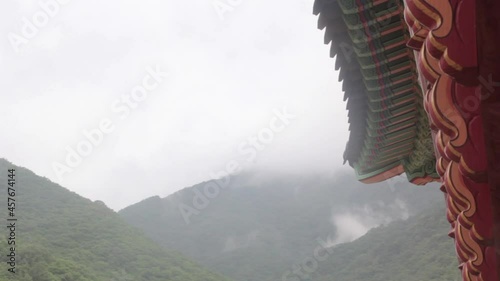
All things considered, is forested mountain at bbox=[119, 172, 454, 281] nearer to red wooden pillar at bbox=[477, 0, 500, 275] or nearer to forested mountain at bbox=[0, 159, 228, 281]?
forested mountain at bbox=[0, 159, 228, 281]

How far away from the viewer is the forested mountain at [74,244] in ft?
99.7

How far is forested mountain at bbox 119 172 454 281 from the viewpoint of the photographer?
6347 cm

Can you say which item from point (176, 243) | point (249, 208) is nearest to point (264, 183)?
point (249, 208)

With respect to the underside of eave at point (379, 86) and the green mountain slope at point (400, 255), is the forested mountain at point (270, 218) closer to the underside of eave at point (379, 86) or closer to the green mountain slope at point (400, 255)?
the green mountain slope at point (400, 255)

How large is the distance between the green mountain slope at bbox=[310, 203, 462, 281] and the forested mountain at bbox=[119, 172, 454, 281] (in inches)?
20.6

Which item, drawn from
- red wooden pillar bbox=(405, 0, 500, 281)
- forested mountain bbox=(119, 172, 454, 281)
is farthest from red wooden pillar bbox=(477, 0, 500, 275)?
forested mountain bbox=(119, 172, 454, 281)

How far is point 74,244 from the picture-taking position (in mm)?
41656

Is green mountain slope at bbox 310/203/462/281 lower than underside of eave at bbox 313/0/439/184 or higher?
lower

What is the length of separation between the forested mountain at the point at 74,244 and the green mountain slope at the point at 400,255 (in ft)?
42.6

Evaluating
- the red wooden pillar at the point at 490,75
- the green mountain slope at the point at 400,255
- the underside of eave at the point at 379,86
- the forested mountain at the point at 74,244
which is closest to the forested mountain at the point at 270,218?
the green mountain slope at the point at 400,255

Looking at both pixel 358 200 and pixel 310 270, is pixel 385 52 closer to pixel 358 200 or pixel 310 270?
pixel 310 270

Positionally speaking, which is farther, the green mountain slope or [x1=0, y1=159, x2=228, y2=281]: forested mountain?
the green mountain slope

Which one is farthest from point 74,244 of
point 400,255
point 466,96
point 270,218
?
point 270,218

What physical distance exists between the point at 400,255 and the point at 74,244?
2877 centimetres
